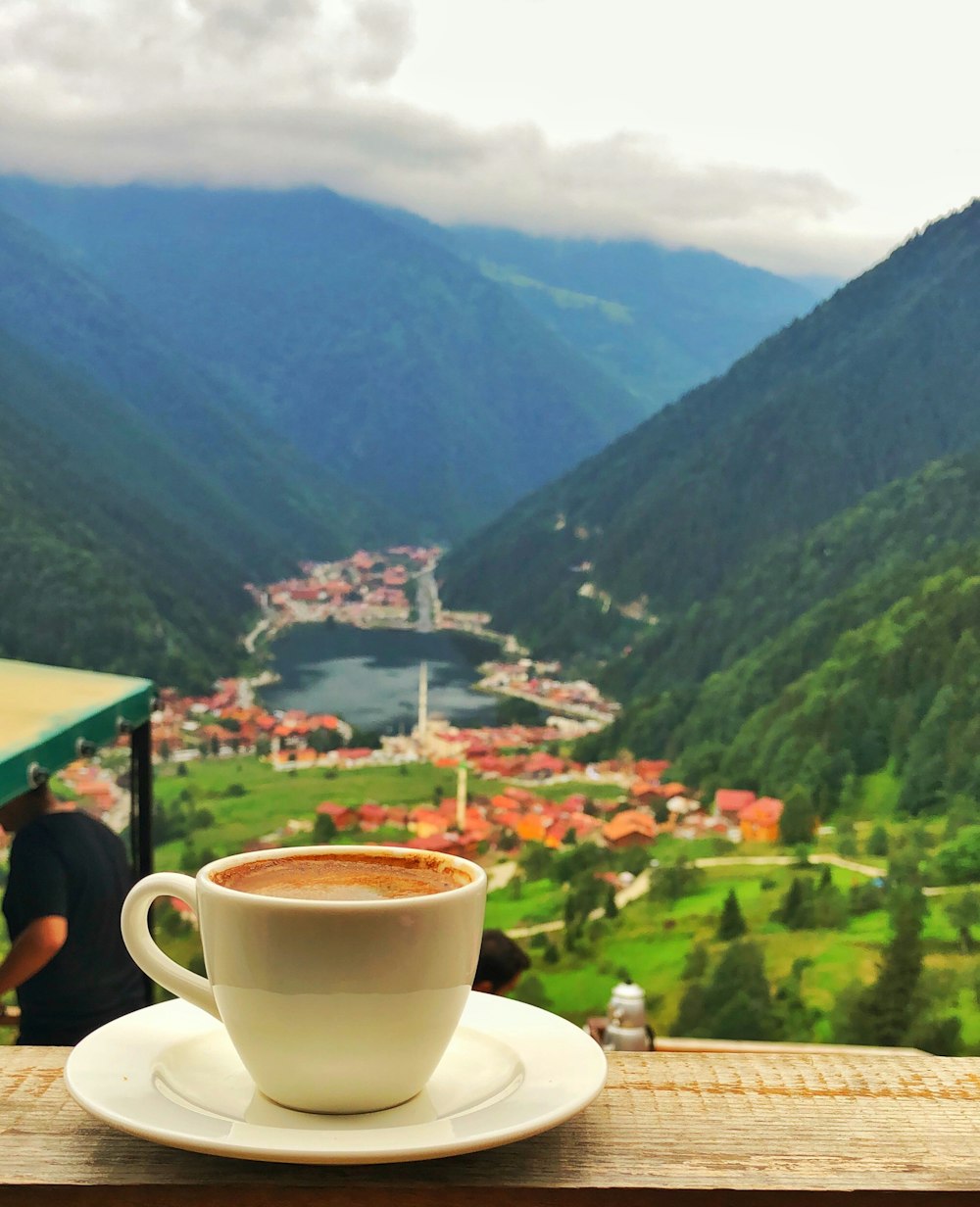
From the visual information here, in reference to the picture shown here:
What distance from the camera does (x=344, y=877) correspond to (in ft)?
1.14

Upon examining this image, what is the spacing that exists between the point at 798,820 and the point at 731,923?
567 mm

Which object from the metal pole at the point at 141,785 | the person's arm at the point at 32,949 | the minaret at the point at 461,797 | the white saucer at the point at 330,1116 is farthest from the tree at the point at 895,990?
the white saucer at the point at 330,1116

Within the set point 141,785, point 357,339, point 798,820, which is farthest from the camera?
point 357,339

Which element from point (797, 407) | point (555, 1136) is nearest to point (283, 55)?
point (797, 407)

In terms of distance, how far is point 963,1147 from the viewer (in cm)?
29

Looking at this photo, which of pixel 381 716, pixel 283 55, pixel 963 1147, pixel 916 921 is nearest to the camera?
pixel 963 1147

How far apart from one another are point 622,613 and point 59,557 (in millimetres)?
3304


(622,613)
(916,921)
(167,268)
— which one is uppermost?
(167,268)

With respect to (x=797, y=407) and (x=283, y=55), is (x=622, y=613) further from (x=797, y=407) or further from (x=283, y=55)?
(x=283, y=55)

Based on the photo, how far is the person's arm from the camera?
1125 mm

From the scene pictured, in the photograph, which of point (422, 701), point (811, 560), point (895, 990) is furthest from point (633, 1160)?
point (811, 560)

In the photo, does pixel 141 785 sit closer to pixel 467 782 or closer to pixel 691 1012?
pixel 691 1012

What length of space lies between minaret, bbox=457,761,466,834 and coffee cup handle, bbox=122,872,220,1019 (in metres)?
5.89

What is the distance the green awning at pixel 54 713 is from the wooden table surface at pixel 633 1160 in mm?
989
